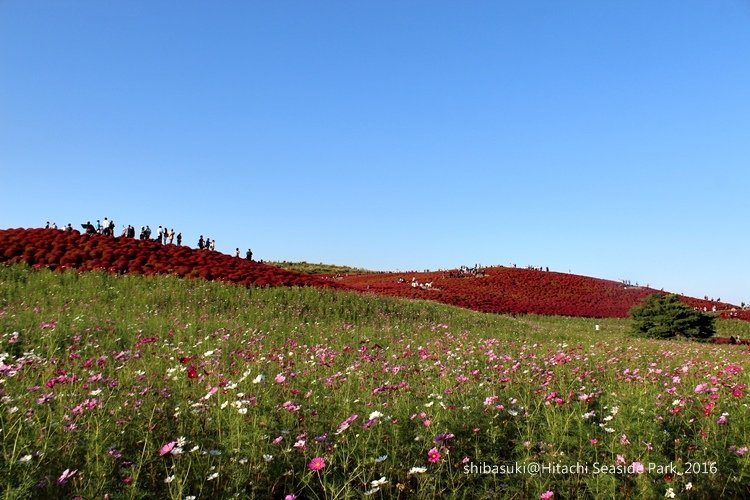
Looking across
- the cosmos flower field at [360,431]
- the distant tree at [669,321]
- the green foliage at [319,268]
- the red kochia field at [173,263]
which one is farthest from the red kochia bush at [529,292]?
the cosmos flower field at [360,431]

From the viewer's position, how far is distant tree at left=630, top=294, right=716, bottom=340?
66.9 ft

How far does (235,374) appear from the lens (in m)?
5.33

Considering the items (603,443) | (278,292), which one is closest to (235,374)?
(603,443)

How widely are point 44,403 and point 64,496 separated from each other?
1481 millimetres

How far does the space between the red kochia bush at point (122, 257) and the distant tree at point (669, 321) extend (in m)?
14.4

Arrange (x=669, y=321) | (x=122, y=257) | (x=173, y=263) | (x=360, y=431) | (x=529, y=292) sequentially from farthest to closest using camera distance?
(x=529, y=292)
(x=669, y=321)
(x=173, y=263)
(x=122, y=257)
(x=360, y=431)

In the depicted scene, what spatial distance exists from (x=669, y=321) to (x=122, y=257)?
22528 mm

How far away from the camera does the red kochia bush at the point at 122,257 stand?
17797 mm

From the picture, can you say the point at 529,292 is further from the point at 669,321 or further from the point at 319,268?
the point at 319,268

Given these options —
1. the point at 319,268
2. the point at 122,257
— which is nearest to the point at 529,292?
the point at 122,257

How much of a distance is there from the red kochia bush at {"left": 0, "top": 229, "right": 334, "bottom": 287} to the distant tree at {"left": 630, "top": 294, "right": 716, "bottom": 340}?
47.3 feet

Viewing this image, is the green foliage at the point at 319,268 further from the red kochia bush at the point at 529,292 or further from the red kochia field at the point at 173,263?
the red kochia field at the point at 173,263

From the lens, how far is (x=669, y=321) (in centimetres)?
2062

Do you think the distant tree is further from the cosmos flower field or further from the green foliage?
the green foliage
